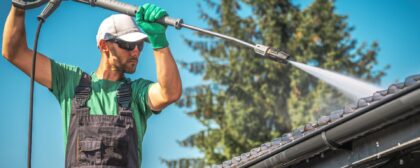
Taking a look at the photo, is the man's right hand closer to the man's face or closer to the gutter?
the man's face

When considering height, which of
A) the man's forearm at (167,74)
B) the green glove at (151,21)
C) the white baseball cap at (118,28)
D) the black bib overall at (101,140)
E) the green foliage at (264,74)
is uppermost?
the green foliage at (264,74)

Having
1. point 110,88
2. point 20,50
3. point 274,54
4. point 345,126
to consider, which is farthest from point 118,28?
point 345,126

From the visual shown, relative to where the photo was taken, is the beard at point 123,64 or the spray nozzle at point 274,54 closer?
the spray nozzle at point 274,54

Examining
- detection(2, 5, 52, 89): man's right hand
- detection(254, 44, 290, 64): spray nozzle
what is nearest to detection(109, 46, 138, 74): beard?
detection(2, 5, 52, 89): man's right hand

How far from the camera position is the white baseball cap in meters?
5.14

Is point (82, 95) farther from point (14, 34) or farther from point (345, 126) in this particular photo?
point (345, 126)

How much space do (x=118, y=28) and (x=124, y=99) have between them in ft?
1.66

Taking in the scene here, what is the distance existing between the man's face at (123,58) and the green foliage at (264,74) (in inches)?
631

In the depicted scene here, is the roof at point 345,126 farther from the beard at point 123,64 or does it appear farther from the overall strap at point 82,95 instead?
the overall strap at point 82,95

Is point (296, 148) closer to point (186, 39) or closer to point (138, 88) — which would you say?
point (138, 88)

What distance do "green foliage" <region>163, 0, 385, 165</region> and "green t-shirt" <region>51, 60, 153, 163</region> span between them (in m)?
16.1

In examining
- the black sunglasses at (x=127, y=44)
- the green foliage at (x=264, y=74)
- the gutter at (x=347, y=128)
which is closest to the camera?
the black sunglasses at (x=127, y=44)

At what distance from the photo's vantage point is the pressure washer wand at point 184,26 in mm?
4758

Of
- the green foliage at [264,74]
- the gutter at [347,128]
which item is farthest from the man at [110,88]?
the green foliage at [264,74]
